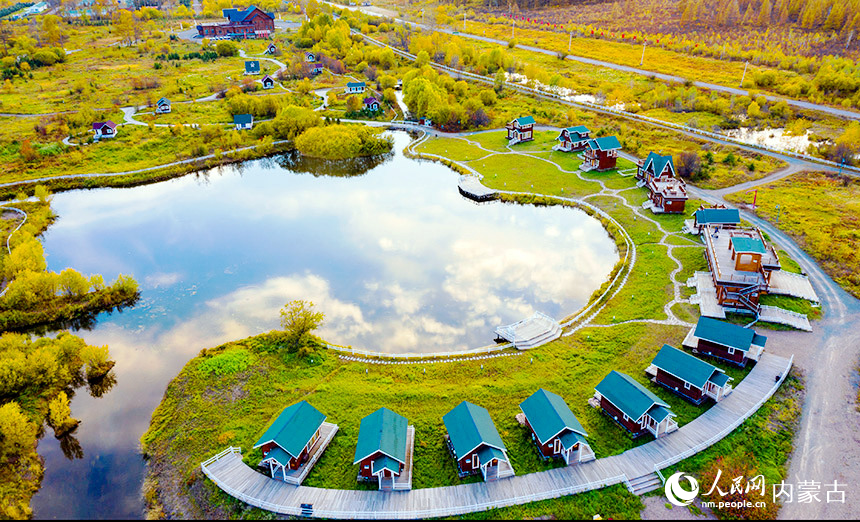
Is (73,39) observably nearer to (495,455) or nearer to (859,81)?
(495,455)

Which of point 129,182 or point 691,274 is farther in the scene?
point 129,182

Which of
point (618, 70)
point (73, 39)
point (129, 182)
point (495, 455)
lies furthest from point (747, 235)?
point (73, 39)

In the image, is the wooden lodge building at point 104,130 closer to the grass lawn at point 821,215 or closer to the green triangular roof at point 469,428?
the green triangular roof at point 469,428

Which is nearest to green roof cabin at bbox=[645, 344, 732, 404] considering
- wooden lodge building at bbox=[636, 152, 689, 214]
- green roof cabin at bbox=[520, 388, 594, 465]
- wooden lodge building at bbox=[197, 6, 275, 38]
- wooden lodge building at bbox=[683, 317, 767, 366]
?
wooden lodge building at bbox=[683, 317, 767, 366]

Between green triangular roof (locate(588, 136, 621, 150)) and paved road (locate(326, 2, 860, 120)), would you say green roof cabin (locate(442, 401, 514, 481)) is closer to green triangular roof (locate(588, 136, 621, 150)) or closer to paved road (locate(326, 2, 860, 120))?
green triangular roof (locate(588, 136, 621, 150))

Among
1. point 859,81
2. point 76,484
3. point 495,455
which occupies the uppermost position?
point 859,81
